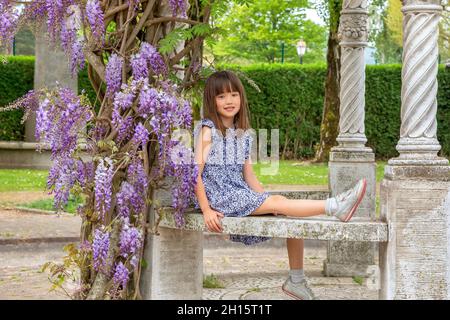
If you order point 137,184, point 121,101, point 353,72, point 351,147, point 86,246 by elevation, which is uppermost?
point 353,72

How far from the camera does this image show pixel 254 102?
21.7 meters

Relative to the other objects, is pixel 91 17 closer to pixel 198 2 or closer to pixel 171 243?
pixel 198 2

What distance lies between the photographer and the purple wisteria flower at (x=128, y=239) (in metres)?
4.61

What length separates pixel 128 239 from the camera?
15.1 ft

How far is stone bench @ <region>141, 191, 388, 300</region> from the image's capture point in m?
4.40

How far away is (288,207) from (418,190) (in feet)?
2.48

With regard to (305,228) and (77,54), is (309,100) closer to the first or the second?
(77,54)

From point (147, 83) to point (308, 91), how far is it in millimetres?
17457

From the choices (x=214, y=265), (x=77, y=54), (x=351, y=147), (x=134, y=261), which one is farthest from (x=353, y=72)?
(x=134, y=261)

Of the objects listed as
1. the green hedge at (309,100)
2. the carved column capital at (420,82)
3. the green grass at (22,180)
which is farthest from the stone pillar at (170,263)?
the green hedge at (309,100)

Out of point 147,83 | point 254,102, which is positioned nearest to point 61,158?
point 147,83

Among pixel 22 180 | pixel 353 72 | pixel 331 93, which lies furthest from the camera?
pixel 331 93

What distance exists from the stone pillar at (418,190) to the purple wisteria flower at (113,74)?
1.67m

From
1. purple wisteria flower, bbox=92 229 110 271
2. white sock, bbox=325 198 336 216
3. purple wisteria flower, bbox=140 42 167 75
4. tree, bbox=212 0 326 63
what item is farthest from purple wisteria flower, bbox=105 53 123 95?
tree, bbox=212 0 326 63
